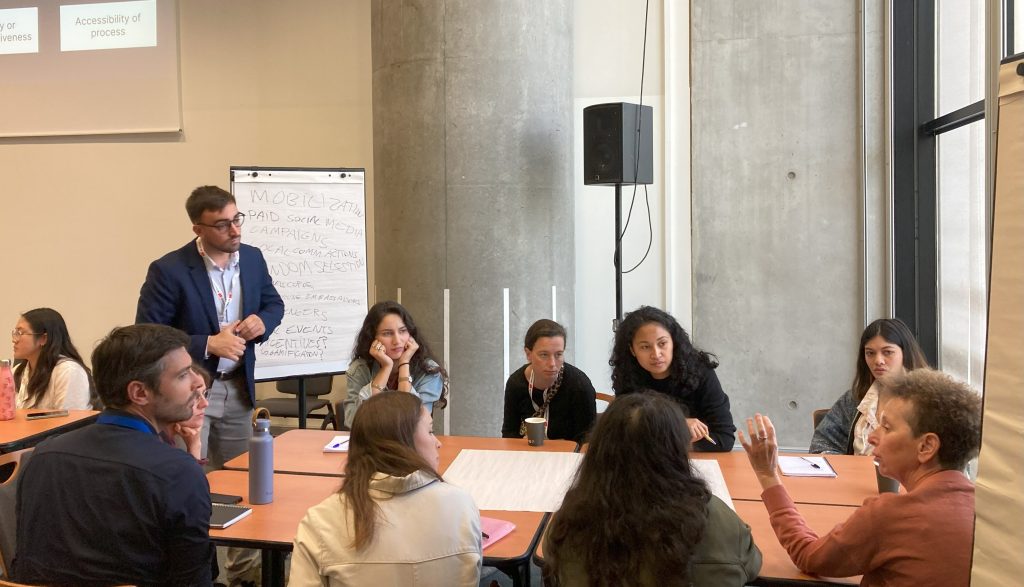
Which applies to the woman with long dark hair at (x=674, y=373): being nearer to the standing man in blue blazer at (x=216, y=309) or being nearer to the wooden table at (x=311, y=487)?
the wooden table at (x=311, y=487)

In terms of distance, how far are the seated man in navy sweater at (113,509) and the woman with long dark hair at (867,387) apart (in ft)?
8.18

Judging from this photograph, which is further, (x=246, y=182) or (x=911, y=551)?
(x=246, y=182)

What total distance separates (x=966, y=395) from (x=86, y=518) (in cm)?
199

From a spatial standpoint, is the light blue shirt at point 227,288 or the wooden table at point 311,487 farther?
the light blue shirt at point 227,288

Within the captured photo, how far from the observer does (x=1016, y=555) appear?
1313mm

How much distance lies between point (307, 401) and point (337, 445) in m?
2.34

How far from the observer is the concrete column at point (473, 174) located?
16.6ft

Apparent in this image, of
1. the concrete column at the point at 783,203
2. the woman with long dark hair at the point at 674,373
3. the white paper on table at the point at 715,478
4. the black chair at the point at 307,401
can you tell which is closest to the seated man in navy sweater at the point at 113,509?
the white paper on table at the point at 715,478

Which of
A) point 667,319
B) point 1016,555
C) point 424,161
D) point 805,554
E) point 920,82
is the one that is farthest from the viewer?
point 424,161

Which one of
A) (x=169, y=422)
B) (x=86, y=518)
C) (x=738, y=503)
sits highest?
(x=169, y=422)

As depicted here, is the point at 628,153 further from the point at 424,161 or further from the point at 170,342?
the point at 170,342

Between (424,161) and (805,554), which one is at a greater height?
(424,161)

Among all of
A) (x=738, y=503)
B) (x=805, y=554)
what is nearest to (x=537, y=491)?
(x=738, y=503)

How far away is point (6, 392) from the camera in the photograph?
145 inches
